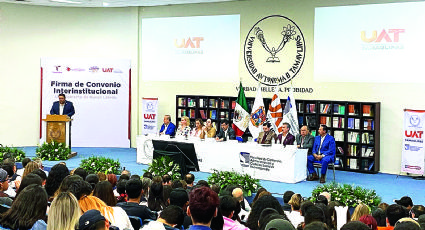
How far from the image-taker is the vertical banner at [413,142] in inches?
468

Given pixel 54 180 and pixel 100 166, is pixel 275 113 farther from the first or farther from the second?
pixel 54 180

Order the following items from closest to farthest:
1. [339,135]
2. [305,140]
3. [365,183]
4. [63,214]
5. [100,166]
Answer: [63,214] < [100,166] < [365,183] < [305,140] < [339,135]

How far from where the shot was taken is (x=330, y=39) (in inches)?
526

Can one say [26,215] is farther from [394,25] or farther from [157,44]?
[157,44]

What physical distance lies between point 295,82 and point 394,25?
2678 millimetres

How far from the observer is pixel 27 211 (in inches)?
162

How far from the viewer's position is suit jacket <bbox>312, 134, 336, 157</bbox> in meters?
11.6

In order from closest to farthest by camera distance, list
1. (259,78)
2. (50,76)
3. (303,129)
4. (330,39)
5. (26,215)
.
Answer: (26,215)
(303,129)
(330,39)
(259,78)
(50,76)

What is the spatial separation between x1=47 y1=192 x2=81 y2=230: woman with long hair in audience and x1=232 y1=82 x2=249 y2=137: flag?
1046cm

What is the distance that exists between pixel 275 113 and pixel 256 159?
7.63ft

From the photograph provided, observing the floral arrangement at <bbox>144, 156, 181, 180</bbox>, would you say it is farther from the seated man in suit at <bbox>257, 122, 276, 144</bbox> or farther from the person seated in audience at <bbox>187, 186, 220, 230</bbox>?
the person seated in audience at <bbox>187, 186, 220, 230</bbox>

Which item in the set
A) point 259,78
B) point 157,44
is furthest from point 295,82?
point 157,44

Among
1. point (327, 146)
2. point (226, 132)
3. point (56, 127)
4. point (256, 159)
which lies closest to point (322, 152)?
point (327, 146)

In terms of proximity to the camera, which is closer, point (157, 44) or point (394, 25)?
point (394, 25)
